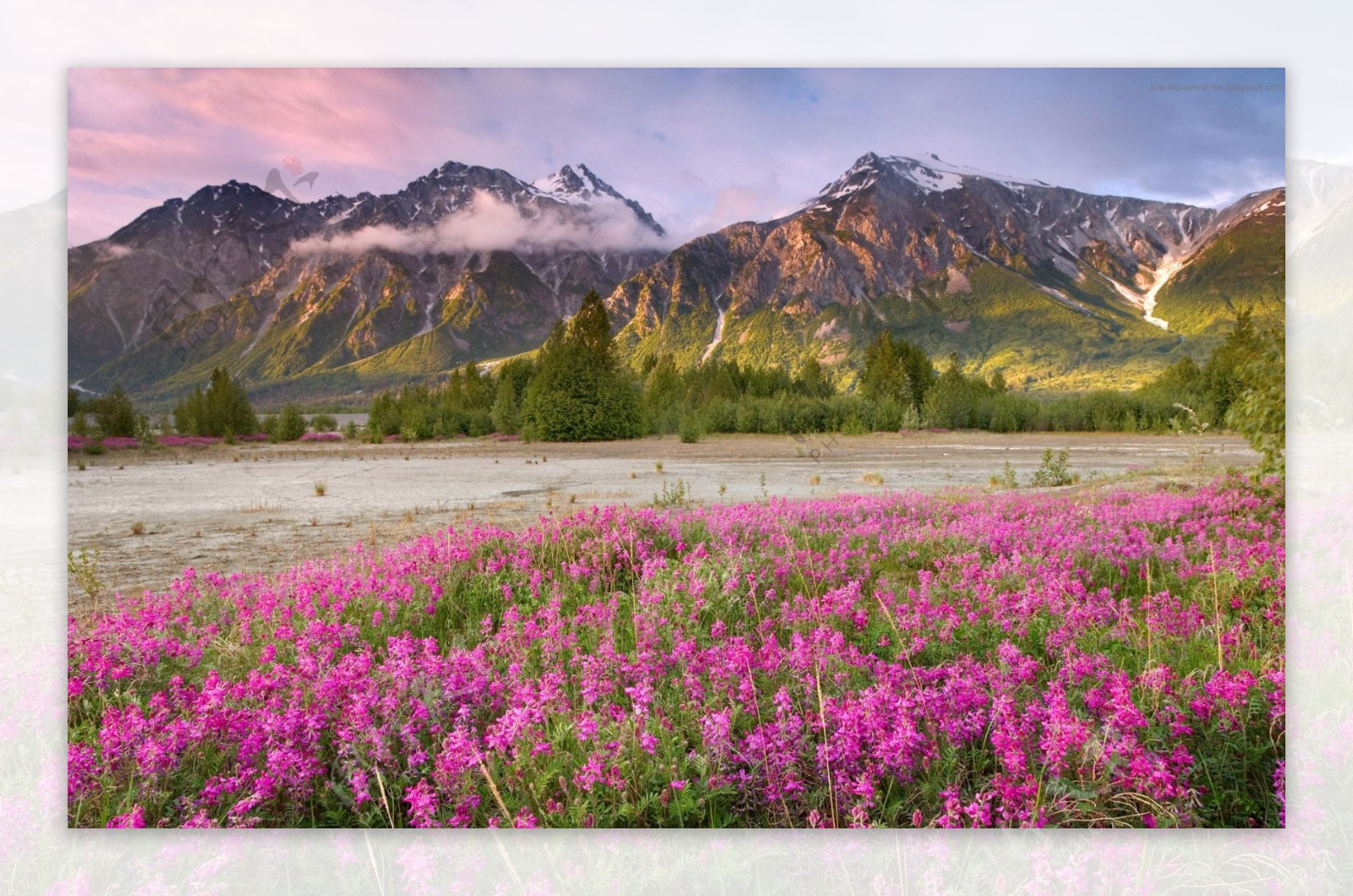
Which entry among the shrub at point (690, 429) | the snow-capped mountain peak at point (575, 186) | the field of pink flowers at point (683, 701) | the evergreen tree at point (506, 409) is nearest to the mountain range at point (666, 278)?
the snow-capped mountain peak at point (575, 186)

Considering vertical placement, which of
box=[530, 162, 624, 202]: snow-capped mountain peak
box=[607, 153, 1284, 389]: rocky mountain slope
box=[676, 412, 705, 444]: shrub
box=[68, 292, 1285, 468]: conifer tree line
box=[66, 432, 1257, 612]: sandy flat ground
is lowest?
box=[66, 432, 1257, 612]: sandy flat ground

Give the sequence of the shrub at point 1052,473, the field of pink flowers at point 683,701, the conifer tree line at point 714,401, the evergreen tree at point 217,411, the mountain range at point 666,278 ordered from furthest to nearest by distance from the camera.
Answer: the shrub at point 1052,473 → the conifer tree line at point 714,401 → the mountain range at point 666,278 → the evergreen tree at point 217,411 → the field of pink flowers at point 683,701

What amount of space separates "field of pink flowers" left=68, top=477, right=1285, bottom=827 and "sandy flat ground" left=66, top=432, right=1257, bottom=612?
0.76 m

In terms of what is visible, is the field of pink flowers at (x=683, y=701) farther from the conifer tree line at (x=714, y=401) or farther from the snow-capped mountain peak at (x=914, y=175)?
the snow-capped mountain peak at (x=914, y=175)

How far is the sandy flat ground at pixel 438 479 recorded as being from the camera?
5879mm

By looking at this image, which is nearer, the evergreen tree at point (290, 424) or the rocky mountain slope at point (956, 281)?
the evergreen tree at point (290, 424)

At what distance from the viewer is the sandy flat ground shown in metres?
5.88

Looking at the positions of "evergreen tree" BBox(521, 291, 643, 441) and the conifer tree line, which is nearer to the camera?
the conifer tree line

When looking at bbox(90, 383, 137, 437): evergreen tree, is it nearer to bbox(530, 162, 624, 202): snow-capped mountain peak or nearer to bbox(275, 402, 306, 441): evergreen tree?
bbox(275, 402, 306, 441): evergreen tree

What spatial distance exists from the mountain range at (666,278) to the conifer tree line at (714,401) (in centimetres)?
16

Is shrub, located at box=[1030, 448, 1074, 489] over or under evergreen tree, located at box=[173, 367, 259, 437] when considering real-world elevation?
under

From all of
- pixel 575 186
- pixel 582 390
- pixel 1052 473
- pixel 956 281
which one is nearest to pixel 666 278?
pixel 575 186

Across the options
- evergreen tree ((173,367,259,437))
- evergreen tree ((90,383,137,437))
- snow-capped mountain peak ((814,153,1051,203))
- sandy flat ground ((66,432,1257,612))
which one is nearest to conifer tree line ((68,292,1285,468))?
evergreen tree ((173,367,259,437))

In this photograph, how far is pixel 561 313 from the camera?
280 inches
